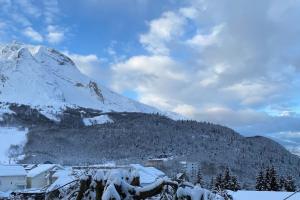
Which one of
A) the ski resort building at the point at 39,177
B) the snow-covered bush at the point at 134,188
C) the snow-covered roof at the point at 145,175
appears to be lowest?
the snow-covered bush at the point at 134,188

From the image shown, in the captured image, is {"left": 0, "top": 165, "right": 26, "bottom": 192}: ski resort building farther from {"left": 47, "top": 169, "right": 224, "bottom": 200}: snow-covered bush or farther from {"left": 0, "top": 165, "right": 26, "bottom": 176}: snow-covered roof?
{"left": 47, "top": 169, "right": 224, "bottom": 200}: snow-covered bush

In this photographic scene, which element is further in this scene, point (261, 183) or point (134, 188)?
point (261, 183)

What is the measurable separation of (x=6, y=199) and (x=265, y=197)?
73.8 feet

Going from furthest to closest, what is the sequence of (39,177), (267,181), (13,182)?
(39,177), (13,182), (267,181)

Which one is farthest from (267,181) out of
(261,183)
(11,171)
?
(11,171)

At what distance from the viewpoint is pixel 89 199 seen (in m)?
4.89

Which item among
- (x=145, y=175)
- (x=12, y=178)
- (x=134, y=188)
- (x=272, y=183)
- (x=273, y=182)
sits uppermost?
(x=273, y=182)

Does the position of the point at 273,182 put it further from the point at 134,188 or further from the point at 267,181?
the point at 134,188

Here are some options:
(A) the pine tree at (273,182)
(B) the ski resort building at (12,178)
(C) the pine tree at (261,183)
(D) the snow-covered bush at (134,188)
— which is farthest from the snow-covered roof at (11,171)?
(D) the snow-covered bush at (134,188)

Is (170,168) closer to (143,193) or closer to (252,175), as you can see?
(252,175)

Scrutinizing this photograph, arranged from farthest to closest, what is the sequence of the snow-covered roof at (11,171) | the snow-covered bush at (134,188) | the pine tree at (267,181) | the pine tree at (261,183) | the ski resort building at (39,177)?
the ski resort building at (39,177)
the snow-covered roof at (11,171)
the pine tree at (261,183)
the pine tree at (267,181)
the snow-covered bush at (134,188)

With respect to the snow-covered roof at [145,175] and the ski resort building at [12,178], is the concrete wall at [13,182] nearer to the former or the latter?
the ski resort building at [12,178]

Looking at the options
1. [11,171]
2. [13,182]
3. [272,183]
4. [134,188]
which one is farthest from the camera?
[11,171]

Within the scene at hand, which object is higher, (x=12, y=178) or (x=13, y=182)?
(x=12, y=178)
